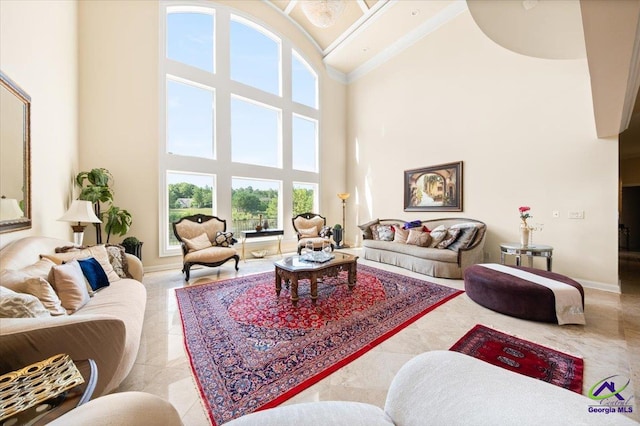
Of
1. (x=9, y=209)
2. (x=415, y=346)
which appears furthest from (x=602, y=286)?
(x=9, y=209)

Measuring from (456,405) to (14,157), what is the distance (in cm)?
364

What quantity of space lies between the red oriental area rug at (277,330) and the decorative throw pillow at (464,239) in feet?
3.16

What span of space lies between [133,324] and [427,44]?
7086mm

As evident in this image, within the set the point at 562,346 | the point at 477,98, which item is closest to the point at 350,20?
the point at 477,98

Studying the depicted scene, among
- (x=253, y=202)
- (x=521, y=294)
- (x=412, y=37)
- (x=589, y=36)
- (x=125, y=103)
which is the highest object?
(x=412, y=37)

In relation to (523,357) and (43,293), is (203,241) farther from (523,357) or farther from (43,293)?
(523,357)

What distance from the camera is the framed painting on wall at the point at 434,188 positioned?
491cm

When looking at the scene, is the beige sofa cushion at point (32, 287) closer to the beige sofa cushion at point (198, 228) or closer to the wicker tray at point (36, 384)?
the wicker tray at point (36, 384)

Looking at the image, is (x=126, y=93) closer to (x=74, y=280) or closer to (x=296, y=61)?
(x=74, y=280)

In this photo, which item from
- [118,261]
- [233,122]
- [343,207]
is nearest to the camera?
[118,261]

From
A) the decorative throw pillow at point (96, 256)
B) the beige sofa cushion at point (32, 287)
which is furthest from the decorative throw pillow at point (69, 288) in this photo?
the decorative throw pillow at point (96, 256)

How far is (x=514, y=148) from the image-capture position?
4.16 m

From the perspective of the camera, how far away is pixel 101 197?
3.70 m

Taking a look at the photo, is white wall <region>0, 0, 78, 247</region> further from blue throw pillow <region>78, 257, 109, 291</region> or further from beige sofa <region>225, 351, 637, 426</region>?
beige sofa <region>225, 351, 637, 426</region>
